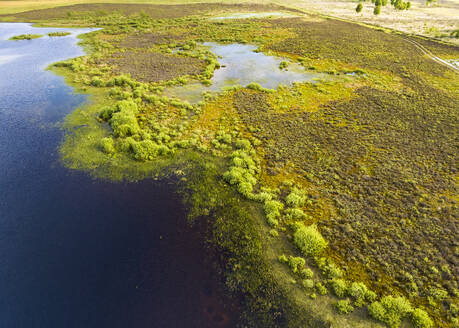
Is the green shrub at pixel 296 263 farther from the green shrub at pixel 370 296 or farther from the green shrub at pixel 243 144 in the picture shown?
the green shrub at pixel 243 144

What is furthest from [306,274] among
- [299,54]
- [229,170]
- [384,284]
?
[299,54]

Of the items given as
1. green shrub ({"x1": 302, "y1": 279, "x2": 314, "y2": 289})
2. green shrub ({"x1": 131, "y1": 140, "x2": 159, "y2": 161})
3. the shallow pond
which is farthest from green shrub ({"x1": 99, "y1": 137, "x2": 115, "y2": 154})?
green shrub ({"x1": 302, "y1": 279, "x2": 314, "y2": 289})

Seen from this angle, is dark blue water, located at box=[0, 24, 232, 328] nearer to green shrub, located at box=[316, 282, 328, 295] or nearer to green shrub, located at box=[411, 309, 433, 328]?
green shrub, located at box=[316, 282, 328, 295]

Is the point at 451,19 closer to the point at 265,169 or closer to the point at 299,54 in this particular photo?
the point at 299,54

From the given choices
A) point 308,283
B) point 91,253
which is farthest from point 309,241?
point 91,253

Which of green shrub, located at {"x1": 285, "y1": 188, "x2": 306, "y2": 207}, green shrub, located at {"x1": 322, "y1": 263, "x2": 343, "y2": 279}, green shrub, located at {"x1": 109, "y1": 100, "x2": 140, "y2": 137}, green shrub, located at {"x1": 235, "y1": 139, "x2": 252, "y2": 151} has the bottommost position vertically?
green shrub, located at {"x1": 322, "y1": 263, "x2": 343, "y2": 279}
